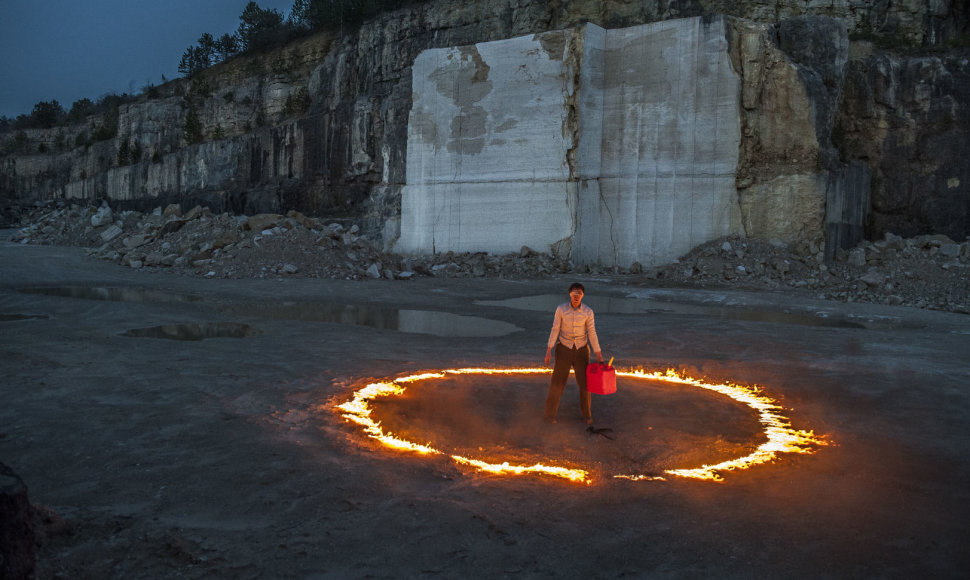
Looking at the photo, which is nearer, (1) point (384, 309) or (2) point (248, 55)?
(1) point (384, 309)

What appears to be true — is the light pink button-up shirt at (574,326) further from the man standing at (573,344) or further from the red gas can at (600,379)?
the red gas can at (600,379)

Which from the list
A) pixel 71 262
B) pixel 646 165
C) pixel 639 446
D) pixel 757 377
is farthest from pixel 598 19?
pixel 639 446

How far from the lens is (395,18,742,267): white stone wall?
24.6m

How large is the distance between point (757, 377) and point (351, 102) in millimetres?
38185

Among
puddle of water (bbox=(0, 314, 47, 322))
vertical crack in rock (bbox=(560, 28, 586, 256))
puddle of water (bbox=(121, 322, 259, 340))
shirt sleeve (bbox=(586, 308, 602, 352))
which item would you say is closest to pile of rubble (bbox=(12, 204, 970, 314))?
vertical crack in rock (bbox=(560, 28, 586, 256))

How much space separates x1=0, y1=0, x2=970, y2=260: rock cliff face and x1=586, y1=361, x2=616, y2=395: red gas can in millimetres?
19160

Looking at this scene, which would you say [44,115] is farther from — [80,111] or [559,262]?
[559,262]

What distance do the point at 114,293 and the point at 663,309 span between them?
13828 mm

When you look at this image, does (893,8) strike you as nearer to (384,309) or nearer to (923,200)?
(923,200)

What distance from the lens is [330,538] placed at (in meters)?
4.34

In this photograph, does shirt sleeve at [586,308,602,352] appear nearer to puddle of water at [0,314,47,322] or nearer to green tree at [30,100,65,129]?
puddle of water at [0,314,47,322]

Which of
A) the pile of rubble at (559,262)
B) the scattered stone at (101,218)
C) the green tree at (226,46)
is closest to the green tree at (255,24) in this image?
the green tree at (226,46)

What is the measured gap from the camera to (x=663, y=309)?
17188 millimetres

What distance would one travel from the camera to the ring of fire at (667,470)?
564cm
